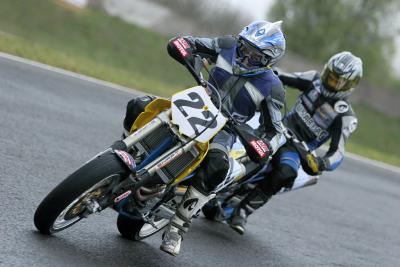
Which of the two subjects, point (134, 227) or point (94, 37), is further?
point (94, 37)

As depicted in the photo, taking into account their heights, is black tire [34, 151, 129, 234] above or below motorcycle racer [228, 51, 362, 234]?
above

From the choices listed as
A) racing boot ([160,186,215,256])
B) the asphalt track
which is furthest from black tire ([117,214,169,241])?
racing boot ([160,186,215,256])

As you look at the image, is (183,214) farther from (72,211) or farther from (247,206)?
(247,206)

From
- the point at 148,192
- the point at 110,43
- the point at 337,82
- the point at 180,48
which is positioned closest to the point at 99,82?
the point at 337,82

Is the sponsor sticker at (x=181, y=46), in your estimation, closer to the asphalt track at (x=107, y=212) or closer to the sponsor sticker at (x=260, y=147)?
the sponsor sticker at (x=260, y=147)

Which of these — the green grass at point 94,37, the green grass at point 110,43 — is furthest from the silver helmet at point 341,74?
the green grass at point 110,43

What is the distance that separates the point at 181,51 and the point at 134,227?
1442 mm

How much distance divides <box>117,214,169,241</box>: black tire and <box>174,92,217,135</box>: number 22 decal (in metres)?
1.02

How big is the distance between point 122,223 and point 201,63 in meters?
1.43

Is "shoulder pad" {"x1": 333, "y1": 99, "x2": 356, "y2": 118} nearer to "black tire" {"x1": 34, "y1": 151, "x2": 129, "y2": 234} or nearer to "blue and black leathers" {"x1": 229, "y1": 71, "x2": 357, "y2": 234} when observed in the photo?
"blue and black leathers" {"x1": 229, "y1": 71, "x2": 357, "y2": 234}

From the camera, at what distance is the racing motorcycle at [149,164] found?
5142 millimetres

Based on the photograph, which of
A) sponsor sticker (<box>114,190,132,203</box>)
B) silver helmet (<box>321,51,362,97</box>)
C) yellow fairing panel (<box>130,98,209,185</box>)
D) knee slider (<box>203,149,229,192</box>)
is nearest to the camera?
sponsor sticker (<box>114,190,132,203</box>)

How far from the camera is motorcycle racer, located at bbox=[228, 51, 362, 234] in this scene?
306 inches

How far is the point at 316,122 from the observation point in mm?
8609
